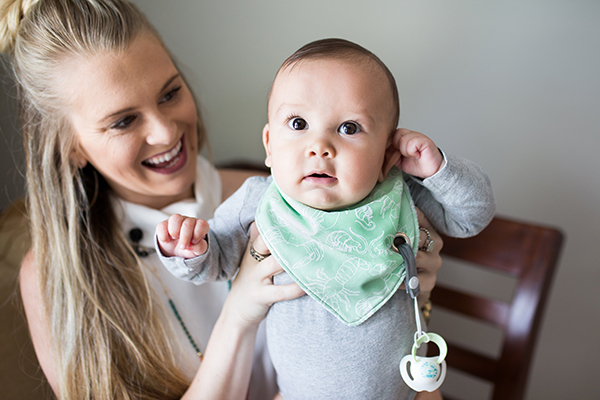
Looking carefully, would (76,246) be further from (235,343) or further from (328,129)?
(328,129)

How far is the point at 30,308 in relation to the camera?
1121 millimetres

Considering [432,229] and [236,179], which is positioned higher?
[432,229]

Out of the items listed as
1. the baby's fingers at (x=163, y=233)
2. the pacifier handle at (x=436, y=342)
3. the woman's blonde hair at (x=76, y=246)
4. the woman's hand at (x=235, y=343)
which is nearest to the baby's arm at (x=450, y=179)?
the pacifier handle at (x=436, y=342)

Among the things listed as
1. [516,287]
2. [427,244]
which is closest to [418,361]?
[427,244]

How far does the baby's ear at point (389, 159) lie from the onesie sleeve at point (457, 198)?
0.06m

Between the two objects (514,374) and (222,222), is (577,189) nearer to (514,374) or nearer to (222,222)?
(514,374)

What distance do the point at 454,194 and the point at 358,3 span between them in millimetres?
738

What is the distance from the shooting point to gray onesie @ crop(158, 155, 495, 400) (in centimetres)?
74

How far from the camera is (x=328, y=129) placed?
0.68 metres

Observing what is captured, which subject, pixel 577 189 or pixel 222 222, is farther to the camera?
pixel 577 189

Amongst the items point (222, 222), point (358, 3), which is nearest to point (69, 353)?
point (222, 222)

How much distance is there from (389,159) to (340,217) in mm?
160

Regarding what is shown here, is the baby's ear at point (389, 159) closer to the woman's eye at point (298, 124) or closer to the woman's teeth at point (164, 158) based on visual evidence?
the woman's eye at point (298, 124)

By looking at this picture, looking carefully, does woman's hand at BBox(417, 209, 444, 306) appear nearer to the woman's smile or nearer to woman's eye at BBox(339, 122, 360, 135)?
woman's eye at BBox(339, 122, 360, 135)
